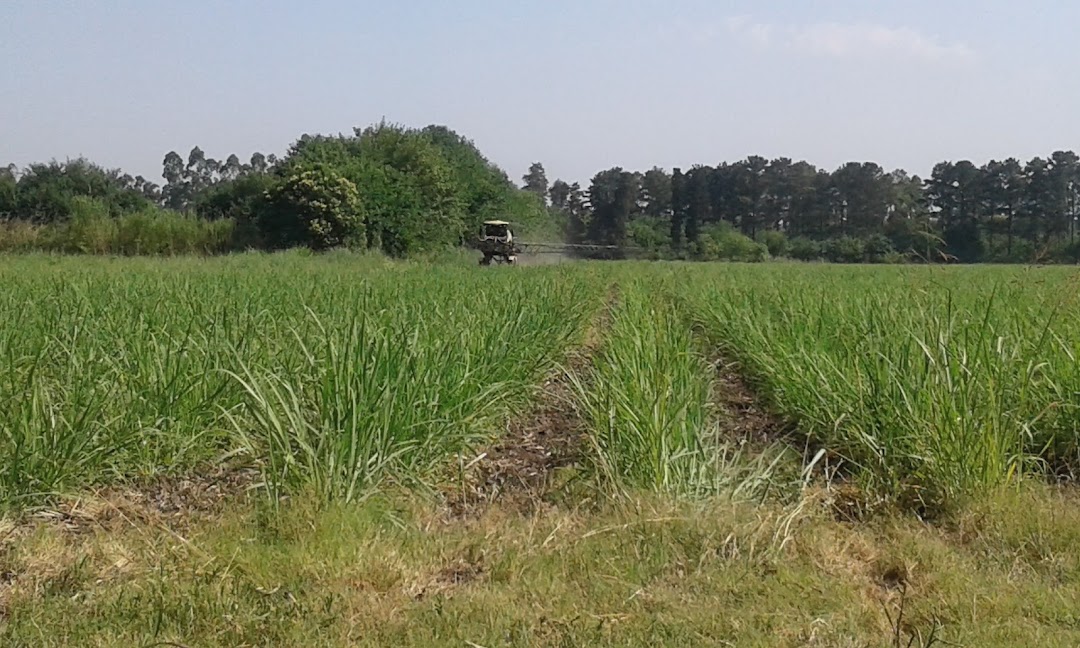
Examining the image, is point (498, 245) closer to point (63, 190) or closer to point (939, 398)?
point (63, 190)

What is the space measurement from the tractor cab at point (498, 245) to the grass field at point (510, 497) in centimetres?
2424

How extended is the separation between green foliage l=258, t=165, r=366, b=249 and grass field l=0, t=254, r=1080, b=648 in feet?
76.7

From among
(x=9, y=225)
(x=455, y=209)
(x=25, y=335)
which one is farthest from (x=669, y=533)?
(x=455, y=209)

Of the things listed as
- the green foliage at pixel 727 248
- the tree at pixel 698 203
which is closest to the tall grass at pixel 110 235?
the green foliage at pixel 727 248

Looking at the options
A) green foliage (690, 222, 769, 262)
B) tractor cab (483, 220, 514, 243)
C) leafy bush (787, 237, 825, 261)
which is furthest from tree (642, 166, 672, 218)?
tractor cab (483, 220, 514, 243)

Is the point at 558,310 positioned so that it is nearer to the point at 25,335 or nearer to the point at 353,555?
the point at 25,335

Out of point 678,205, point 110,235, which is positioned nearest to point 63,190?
point 110,235

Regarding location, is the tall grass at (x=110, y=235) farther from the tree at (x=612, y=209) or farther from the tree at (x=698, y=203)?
the tree at (x=698, y=203)

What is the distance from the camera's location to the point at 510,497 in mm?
3137

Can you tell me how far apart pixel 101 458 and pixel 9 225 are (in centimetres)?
2730

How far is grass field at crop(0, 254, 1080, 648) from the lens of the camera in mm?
2025

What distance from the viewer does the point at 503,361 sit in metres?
4.33

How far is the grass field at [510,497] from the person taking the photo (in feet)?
Result: 6.64

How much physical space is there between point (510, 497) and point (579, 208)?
71.8 m
